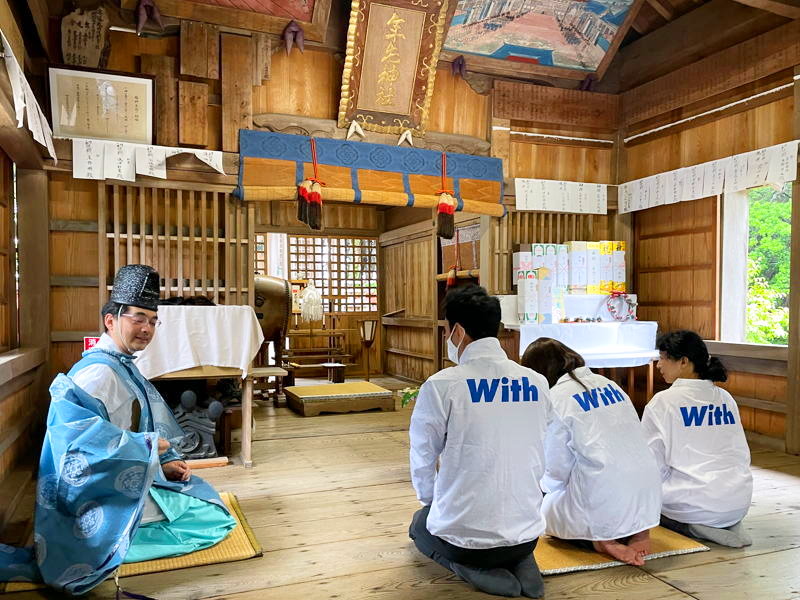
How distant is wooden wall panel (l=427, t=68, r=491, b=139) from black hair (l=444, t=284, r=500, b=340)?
373 centimetres

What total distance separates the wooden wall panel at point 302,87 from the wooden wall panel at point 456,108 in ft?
3.09

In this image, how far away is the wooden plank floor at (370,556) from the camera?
2.23 m

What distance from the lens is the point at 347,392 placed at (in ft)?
20.1

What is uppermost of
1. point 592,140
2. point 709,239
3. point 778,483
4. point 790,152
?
point 592,140

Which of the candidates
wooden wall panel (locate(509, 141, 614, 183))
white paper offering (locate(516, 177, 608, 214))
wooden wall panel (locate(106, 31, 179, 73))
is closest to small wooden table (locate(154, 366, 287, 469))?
wooden wall panel (locate(106, 31, 179, 73))

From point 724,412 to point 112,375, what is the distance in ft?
8.47

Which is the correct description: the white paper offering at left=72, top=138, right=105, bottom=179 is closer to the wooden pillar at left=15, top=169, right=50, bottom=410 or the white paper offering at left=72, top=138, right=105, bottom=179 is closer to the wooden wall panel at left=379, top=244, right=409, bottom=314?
the wooden pillar at left=15, top=169, right=50, bottom=410

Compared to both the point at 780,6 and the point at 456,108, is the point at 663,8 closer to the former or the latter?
the point at 780,6

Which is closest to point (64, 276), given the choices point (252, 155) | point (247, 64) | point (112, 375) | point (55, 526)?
point (252, 155)

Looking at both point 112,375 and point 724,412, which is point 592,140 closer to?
point 724,412

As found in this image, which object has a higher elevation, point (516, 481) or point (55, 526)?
point (516, 481)

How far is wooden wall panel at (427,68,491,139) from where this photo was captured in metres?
5.59

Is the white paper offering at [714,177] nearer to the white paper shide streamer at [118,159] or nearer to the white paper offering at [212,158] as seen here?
the white paper offering at [212,158]

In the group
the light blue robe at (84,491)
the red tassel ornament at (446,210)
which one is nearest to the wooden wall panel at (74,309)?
the light blue robe at (84,491)
